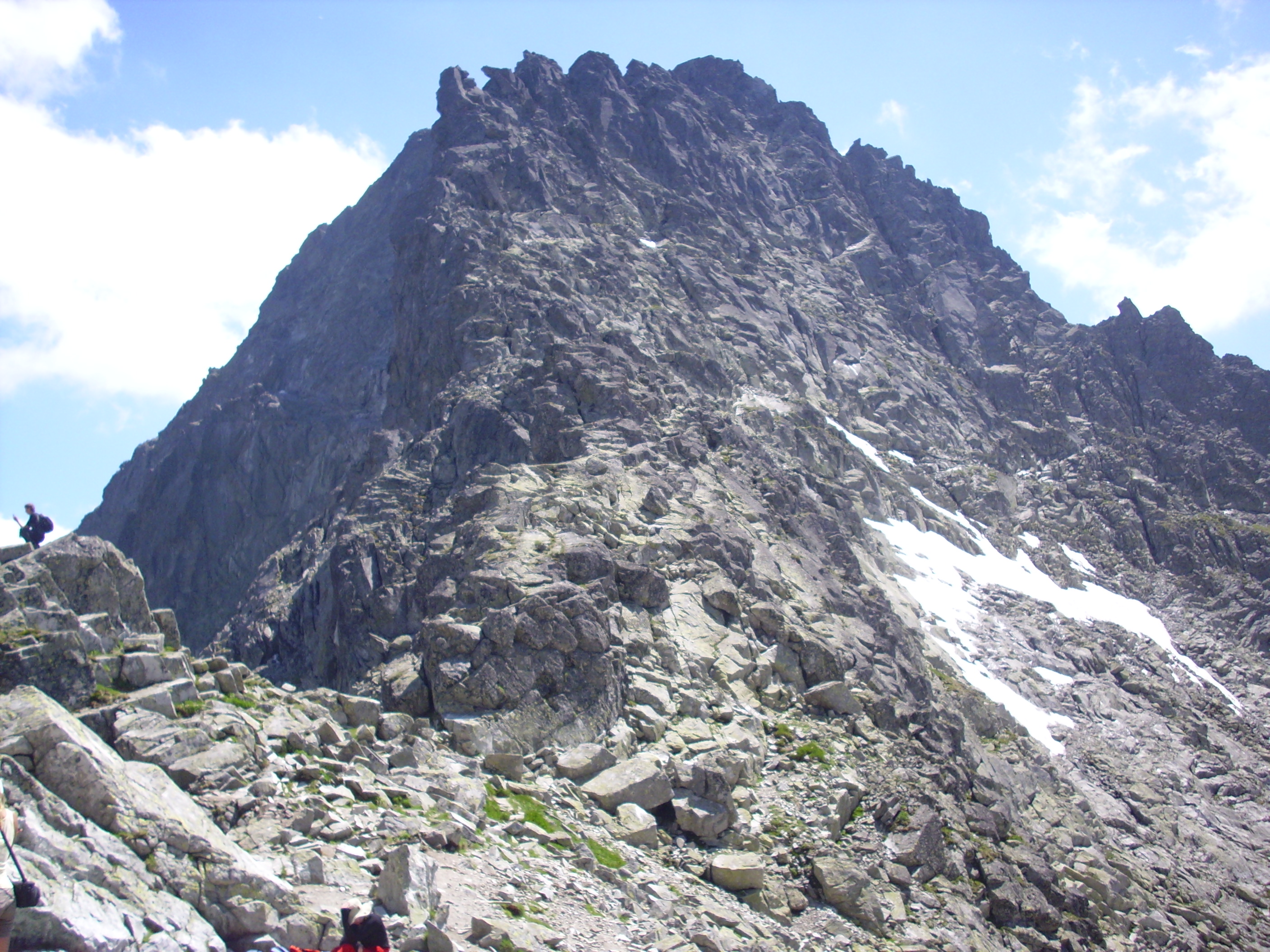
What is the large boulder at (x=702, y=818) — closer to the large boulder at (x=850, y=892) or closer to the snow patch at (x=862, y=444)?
the large boulder at (x=850, y=892)

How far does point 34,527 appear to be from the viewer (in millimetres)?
15523

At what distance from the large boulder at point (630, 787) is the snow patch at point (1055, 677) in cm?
3691

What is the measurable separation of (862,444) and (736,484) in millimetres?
35359

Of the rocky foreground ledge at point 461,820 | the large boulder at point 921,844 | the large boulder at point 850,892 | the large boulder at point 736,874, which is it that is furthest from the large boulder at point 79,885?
the large boulder at point 921,844

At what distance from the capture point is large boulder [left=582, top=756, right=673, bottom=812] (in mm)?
17906

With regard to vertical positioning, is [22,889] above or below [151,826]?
below

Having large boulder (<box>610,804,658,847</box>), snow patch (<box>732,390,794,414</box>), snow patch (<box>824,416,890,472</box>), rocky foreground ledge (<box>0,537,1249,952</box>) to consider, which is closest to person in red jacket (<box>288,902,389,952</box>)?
rocky foreground ledge (<box>0,537,1249,952</box>)

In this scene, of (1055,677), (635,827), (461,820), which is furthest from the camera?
(1055,677)

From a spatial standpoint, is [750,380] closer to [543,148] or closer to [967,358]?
[543,148]

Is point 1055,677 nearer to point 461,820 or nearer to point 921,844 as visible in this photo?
point 921,844

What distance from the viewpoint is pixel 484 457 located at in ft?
127

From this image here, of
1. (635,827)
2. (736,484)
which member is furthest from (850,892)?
(736,484)

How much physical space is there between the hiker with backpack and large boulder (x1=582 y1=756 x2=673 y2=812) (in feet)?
36.3

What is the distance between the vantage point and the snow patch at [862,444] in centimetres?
6706
